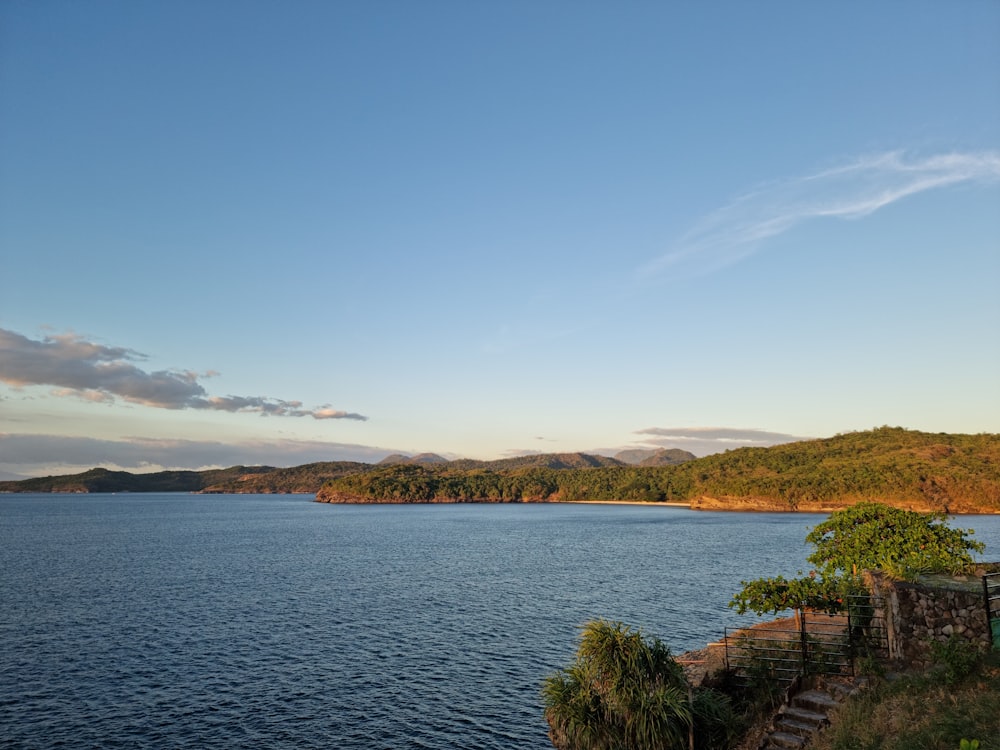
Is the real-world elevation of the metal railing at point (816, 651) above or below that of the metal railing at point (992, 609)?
below

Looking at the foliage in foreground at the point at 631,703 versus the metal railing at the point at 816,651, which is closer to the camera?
the foliage in foreground at the point at 631,703

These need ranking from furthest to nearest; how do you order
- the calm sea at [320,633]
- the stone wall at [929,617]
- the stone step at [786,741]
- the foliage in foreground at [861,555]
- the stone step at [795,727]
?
1. the calm sea at [320,633]
2. the foliage in foreground at [861,555]
3. the stone wall at [929,617]
4. the stone step at [795,727]
5. the stone step at [786,741]

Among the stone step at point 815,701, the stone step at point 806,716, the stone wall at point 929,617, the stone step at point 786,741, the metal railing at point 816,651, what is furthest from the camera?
the metal railing at point 816,651

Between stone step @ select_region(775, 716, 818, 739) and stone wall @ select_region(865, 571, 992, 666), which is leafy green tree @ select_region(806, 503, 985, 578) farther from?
stone step @ select_region(775, 716, 818, 739)

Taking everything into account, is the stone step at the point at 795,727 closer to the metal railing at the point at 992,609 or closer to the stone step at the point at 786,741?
the stone step at the point at 786,741

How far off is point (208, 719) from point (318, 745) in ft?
25.4

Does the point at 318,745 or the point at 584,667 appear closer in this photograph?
the point at 584,667

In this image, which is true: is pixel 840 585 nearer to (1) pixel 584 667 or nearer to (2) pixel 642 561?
(1) pixel 584 667

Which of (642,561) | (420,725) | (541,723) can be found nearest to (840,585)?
(541,723)

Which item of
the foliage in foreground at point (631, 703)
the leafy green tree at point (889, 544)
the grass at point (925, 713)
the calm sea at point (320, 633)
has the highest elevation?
the leafy green tree at point (889, 544)

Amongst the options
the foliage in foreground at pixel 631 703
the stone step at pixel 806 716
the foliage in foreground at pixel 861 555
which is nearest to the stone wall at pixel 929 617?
the foliage in foreground at pixel 861 555

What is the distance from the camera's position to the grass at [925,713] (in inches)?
679

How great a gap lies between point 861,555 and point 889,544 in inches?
64.7

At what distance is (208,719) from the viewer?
3278cm
